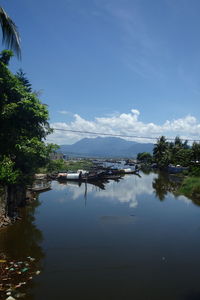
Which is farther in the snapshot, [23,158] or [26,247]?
[23,158]

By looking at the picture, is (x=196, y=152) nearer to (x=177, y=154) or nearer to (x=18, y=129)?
(x=177, y=154)

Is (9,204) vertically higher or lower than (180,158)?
lower

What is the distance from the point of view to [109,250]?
14188 mm

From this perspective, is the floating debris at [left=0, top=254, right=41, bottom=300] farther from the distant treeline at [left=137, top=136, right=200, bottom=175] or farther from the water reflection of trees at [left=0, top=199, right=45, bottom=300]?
the distant treeline at [left=137, top=136, right=200, bottom=175]

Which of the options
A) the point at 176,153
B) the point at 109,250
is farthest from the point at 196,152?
the point at 109,250

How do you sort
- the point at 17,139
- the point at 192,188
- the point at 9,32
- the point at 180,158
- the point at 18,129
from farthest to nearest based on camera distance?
the point at 180,158 → the point at 192,188 → the point at 18,129 → the point at 17,139 → the point at 9,32

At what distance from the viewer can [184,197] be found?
3139 cm

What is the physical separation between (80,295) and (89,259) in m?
3.21

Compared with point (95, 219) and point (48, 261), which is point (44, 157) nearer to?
point (95, 219)

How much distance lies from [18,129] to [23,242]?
9.76 meters

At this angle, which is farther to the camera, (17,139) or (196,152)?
(196,152)

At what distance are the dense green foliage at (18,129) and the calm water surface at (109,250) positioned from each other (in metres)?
4.59

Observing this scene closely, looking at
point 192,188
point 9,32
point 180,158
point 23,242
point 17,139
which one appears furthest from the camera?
point 180,158

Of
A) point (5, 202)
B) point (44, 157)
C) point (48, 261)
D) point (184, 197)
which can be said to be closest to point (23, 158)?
point (44, 157)
